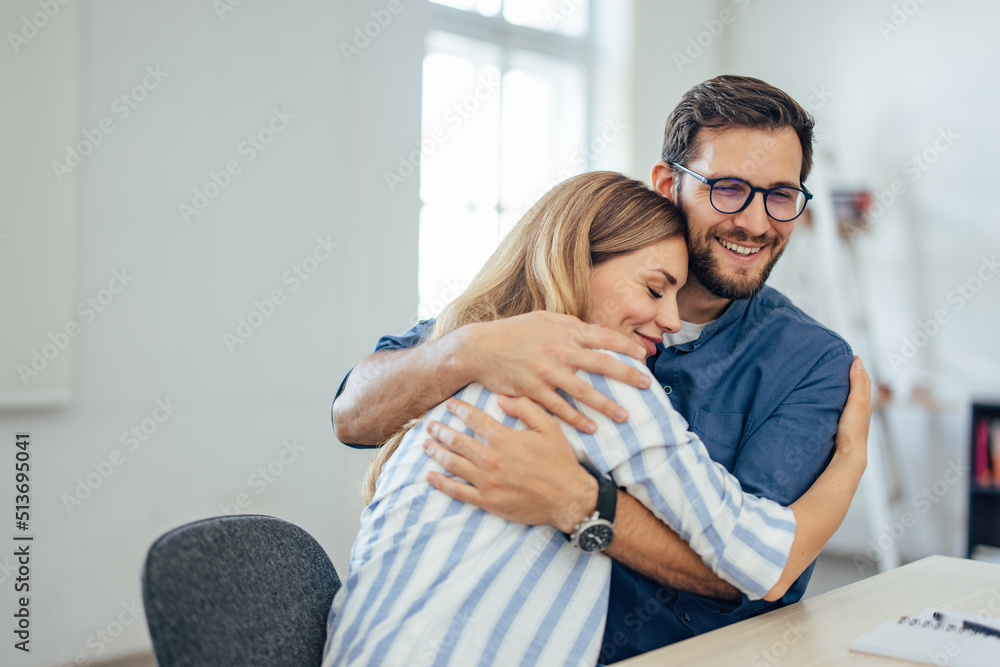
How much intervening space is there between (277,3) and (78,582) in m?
2.33

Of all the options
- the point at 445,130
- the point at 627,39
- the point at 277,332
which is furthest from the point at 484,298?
the point at 627,39

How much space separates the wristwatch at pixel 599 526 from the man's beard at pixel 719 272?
2.17 ft

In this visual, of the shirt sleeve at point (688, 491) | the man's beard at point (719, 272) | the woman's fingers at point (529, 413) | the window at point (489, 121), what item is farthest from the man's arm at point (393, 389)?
the window at point (489, 121)

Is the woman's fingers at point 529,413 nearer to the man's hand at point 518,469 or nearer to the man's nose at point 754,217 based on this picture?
the man's hand at point 518,469

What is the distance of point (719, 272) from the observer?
161cm

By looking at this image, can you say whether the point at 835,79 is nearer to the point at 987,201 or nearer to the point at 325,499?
the point at 987,201

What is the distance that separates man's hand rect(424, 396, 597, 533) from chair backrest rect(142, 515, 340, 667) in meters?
0.22

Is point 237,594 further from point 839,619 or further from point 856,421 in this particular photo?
point 856,421

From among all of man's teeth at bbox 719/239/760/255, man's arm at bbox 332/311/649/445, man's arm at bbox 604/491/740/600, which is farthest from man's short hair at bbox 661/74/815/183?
man's arm at bbox 604/491/740/600

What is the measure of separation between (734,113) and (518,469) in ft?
3.21

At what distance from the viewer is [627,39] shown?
4.49 m

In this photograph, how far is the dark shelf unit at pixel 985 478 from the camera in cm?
364

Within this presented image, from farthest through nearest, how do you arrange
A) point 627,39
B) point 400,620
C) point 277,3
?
point 627,39 < point 277,3 < point 400,620

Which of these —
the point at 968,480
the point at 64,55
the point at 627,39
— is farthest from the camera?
the point at 627,39
